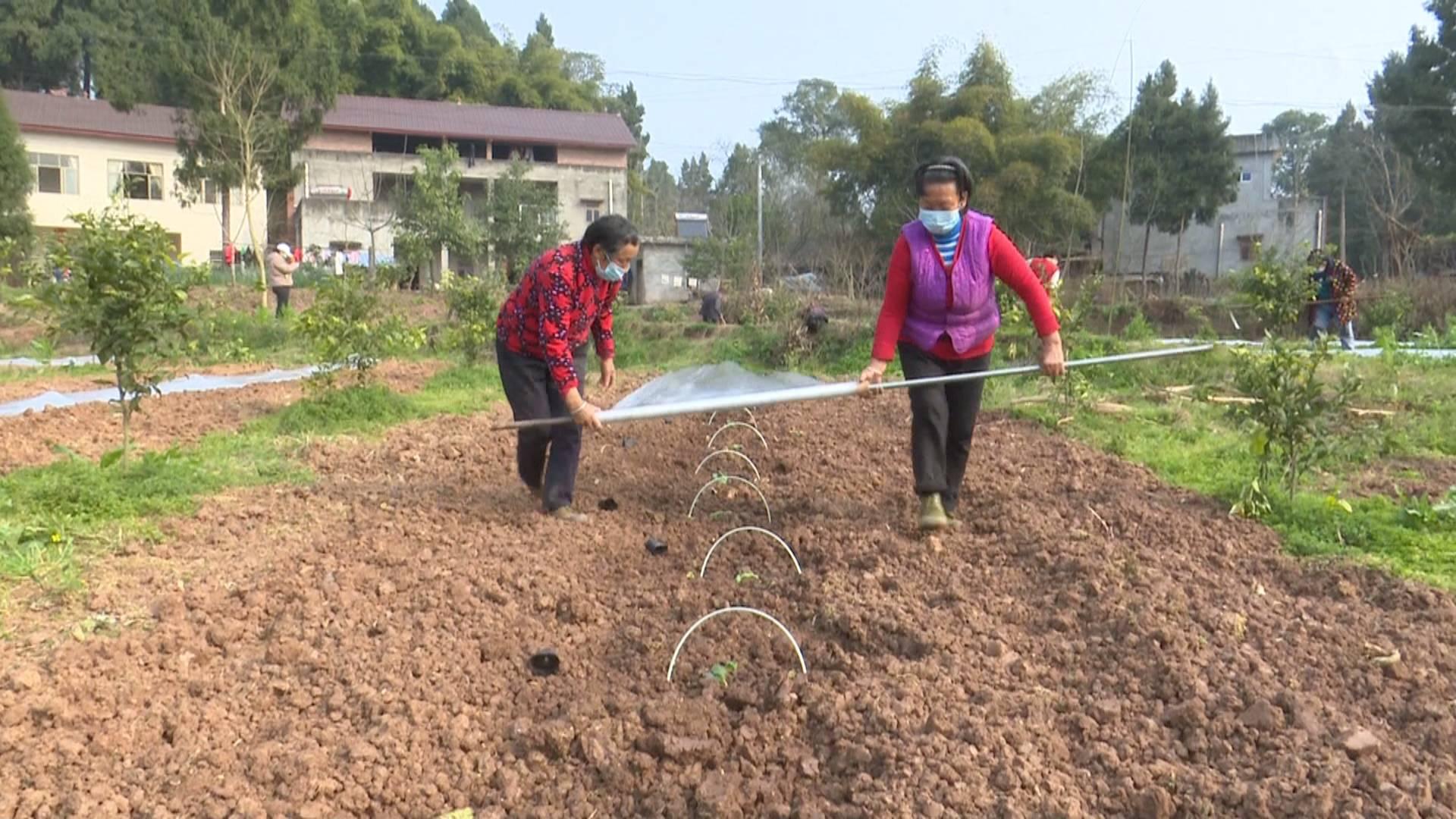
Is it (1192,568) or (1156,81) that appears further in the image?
(1156,81)

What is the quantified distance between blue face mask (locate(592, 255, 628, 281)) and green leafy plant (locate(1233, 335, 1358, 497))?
106 inches

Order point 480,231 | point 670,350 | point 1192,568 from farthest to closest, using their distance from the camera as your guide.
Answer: point 480,231, point 670,350, point 1192,568

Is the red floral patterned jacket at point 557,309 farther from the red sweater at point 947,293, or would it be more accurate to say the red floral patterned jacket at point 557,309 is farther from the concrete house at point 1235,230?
the concrete house at point 1235,230

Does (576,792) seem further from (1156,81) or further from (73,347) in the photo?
(1156,81)

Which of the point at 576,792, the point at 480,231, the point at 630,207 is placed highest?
the point at 630,207

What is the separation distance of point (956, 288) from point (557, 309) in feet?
5.41

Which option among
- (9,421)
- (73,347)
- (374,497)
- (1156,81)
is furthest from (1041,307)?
(1156,81)

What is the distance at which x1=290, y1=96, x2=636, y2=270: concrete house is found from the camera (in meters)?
32.8

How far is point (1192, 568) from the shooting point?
3.50 meters

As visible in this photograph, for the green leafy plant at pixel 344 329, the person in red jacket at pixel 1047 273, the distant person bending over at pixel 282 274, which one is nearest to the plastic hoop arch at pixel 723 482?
the person in red jacket at pixel 1047 273

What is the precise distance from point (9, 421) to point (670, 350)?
8.61m

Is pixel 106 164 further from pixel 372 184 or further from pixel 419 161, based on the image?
pixel 419 161

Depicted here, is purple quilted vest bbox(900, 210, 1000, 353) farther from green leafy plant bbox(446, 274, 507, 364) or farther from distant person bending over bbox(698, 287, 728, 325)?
distant person bending over bbox(698, 287, 728, 325)

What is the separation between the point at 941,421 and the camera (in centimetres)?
412
